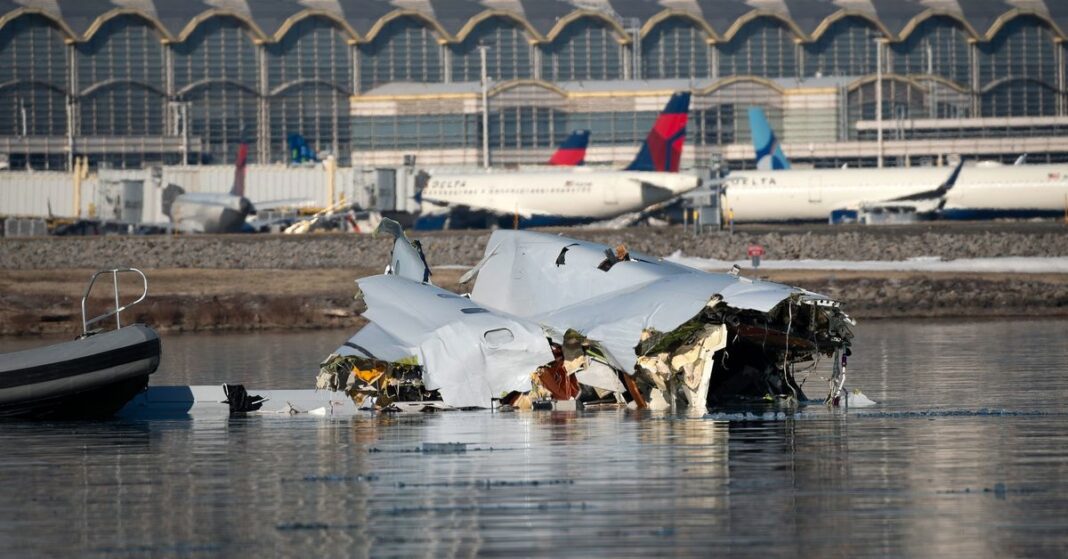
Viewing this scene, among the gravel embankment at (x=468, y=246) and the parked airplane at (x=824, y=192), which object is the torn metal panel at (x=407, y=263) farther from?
the parked airplane at (x=824, y=192)

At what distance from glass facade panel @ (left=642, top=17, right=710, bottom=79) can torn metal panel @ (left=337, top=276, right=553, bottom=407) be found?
130432 mm

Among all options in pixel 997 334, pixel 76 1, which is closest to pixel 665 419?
pixel 997 334

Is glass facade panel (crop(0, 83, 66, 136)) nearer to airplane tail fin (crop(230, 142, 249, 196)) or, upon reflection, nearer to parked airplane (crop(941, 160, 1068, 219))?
airplane tail fin (crop(230, 142, 249, 196))

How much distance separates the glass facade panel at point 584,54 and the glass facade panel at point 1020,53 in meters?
34.4

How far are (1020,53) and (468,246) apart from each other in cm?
9473

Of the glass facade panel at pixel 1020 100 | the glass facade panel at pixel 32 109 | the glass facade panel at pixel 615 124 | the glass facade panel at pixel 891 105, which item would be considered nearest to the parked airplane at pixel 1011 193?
the glass facade panel at pixel 891 105

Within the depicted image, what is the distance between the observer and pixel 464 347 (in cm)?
2820

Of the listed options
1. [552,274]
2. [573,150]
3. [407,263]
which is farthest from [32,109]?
[552,274]

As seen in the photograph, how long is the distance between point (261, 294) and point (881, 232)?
31.2 metres

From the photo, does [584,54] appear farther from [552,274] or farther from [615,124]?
[552,274]

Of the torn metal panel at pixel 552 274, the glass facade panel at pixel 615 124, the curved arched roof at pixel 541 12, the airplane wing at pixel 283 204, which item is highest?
the curved arched roof at pixel 541 12

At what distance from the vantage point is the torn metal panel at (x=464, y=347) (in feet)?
92.1

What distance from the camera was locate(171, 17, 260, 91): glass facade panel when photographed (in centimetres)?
15312

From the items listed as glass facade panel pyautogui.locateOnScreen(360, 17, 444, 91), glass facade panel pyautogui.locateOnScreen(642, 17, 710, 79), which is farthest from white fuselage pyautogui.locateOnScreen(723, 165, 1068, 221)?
glass facade panel pyautogui.locateOnScreen(360, 17, 444, 91)
